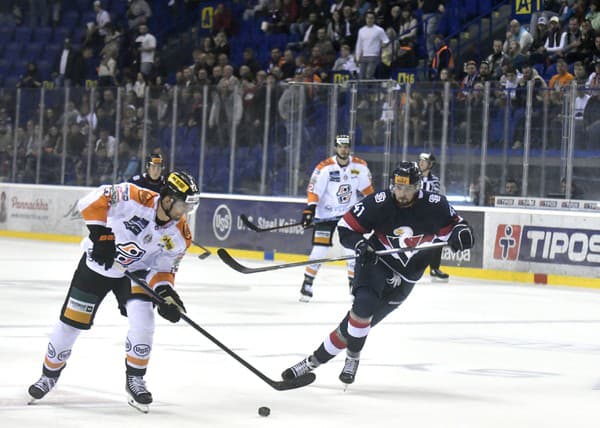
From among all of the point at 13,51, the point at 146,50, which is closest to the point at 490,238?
the point at 146,50

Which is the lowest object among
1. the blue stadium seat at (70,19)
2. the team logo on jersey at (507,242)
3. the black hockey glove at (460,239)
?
the team logo on jersey at (507,242)

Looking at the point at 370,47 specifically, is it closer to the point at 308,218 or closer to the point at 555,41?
the point at 555,41

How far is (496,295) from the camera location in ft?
44.2

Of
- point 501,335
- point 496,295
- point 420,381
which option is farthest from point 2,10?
point 420,381

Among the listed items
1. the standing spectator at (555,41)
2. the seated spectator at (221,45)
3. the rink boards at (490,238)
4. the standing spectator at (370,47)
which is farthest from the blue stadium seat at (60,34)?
the standing spectator at (555,41)

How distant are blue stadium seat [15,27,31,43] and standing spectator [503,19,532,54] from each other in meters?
12.3

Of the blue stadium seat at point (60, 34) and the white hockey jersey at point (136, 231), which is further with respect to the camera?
the blue stadium seat at point (60, 34)

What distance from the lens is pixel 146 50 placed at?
2217cm

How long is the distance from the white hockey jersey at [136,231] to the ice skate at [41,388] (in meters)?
0.60

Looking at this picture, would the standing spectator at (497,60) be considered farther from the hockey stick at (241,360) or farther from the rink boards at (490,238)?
the hockey stick at (241,360)

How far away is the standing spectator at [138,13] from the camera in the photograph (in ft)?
78.3

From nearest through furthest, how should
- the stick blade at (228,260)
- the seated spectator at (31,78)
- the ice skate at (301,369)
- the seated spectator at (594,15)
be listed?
the ice skate at (301,369) < the stick blade at (228,260) < the seated spectator at (594,15) < the seated spectator at (31,78)

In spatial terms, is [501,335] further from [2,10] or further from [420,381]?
[2,10]

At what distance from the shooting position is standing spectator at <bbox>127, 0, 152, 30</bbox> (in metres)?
23.9
